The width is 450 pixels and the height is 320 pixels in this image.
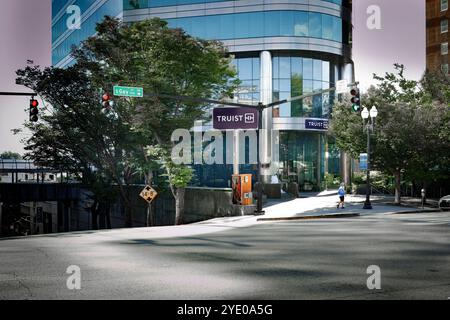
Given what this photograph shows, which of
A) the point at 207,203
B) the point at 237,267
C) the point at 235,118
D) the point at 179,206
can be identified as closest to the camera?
the point at 237,267

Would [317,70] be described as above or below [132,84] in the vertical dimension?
above

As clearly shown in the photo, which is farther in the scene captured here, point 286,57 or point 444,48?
point 444,48

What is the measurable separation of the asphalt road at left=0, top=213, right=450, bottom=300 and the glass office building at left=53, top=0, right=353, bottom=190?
30467 millimetres

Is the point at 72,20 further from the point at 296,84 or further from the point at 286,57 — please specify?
the point at 296,84

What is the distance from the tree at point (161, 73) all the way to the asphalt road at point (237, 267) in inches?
611

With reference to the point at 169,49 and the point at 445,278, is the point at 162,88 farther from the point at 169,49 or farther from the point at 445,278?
the point at 445,278

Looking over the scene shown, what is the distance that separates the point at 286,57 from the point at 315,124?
6.92 metres

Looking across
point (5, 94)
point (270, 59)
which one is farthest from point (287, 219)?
point (270, 59)

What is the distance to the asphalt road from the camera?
762 centimetres

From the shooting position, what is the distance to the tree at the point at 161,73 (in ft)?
95.7

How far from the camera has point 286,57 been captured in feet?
151

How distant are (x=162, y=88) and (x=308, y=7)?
22252mm

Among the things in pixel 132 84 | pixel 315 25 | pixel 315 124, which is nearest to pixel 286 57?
pixel 315 25

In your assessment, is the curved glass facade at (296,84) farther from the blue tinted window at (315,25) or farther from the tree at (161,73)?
the tree at (161,73)
